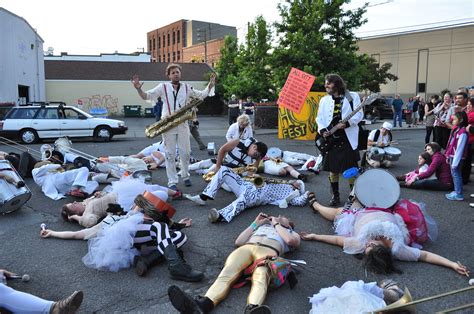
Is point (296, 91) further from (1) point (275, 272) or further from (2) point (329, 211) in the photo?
(1) point (275, 272)

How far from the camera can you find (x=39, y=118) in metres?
17.1

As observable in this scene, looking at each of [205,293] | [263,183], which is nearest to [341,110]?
[263,183]

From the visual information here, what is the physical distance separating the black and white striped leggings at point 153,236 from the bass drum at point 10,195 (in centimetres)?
290

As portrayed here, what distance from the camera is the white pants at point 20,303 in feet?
10.5

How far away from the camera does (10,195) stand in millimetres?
6363

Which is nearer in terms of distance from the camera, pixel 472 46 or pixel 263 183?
pixel 263 183

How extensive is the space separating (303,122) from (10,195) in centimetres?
1322

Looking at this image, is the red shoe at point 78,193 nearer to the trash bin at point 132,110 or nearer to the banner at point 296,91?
the banner at point 296,91

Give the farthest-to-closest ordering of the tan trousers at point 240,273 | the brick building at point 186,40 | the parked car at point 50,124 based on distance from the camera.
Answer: the brick building at point 186,40, the parked car at point 50,124, the tan trousers at point 240,273

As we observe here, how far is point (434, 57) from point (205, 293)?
39.6 meters

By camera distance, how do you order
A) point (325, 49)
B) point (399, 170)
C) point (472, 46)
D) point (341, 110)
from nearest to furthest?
point (341, 110), point (399, 170), point (325, 49), point (472, 46)

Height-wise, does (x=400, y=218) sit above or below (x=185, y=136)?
below

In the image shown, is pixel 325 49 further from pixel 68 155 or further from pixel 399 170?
pixel 68 155

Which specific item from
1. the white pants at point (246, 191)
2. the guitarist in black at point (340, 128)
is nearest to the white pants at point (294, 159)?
the white pants at point (246, 191)
